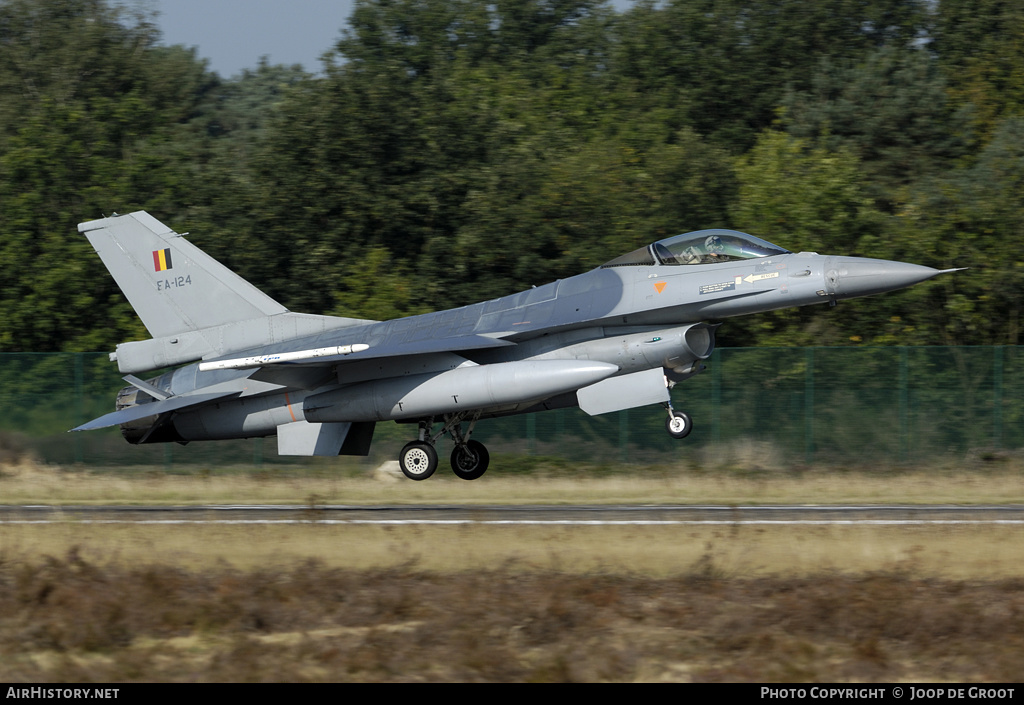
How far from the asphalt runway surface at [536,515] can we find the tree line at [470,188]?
8719mm

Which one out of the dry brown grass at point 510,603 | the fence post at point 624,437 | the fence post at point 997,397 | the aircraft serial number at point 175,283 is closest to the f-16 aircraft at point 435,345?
the aircraft serial number at point 175,283

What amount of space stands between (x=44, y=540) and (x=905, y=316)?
65.6 ft

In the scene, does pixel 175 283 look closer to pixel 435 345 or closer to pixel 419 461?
pixel 435 345

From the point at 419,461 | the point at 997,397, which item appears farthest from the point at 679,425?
the point at 997,397

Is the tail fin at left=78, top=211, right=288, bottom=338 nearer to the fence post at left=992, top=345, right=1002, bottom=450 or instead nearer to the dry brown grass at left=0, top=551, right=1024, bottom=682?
the dry brown grass at left=0, top=551, right=1024, bottom=682

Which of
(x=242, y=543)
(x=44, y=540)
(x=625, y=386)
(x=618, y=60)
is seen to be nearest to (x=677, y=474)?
(x=625, y=386)

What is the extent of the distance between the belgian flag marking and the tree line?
727 cm

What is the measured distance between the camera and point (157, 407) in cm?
1812

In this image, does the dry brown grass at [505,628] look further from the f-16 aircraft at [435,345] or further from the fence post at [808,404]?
the fence post at [808,404]

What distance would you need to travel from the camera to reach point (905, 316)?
26.9 m

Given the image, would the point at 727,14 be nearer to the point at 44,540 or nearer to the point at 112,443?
the point at 112,443

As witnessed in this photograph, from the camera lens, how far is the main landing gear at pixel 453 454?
18.6m

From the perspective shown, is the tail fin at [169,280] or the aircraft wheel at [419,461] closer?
the aircraft wheel at [419,461]

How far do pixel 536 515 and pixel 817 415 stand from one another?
9.51 metres
